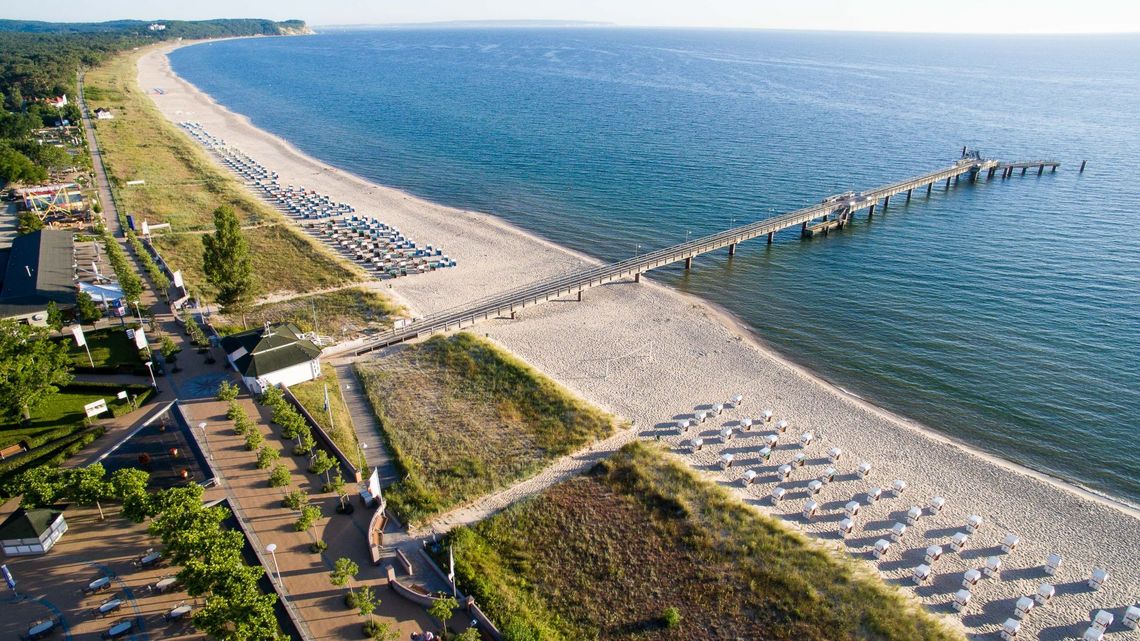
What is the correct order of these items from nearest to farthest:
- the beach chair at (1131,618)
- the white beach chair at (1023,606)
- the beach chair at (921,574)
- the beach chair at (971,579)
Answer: the beach chair at (1131,618)
the white beach chair at (1023,606)
the beach chair at (971,579)
the beach chair at (921,574)

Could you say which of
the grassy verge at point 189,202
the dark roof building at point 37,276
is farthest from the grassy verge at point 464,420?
the dark roof building at point 37,276

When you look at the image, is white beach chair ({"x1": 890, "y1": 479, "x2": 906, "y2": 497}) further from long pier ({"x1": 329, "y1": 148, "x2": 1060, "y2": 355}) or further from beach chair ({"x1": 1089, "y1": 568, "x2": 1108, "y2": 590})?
long pier ({"x1": 329, "y1": 148, "x2": 1060, "y2": 355})

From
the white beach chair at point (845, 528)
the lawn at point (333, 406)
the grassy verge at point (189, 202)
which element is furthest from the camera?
the grassy verge at point (189, 202)

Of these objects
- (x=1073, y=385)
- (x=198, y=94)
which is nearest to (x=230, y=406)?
(x=1073, y=385)

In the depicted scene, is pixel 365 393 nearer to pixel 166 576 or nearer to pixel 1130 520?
pixel 166 576

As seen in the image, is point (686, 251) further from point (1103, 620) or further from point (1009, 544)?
point (1103, 620)

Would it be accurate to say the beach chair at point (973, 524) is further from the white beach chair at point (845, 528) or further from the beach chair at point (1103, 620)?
the white beach chair at point (845, 528)

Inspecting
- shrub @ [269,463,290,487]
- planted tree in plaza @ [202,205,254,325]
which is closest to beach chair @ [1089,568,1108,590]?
shrub @ [269,463,290,487]
